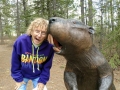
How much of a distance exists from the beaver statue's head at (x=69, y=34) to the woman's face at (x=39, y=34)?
0.61 metres

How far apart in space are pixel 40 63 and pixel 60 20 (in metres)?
1.23

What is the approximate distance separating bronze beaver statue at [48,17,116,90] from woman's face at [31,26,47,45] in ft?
1.72

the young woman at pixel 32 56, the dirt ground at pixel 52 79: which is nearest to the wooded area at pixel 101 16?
the dirt ground at pixel 52 79

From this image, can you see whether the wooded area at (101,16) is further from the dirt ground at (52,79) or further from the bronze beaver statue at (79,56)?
the bronze beaver statue at (79,56)

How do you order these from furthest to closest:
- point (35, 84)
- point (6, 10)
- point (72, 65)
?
point (6, 10) < point (35, 84) < point (72, 65)

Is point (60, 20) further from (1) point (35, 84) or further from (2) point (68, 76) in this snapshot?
(1) point (35, 84)

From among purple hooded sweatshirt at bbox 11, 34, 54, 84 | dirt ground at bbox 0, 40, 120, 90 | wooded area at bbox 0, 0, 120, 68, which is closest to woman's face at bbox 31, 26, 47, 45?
purple hooded sweatshirt at bbox 11, 34, 54, 84

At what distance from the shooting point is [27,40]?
2.97 metres

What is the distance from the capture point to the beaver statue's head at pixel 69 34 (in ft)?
6.28

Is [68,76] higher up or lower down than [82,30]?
lower down

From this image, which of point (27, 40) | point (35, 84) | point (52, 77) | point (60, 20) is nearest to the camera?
point (60, 20)

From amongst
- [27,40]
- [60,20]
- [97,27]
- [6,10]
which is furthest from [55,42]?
A: [6,10]

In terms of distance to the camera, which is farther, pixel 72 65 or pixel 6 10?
pixel 6 10

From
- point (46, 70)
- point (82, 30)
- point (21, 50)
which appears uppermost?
point (82, 30)
